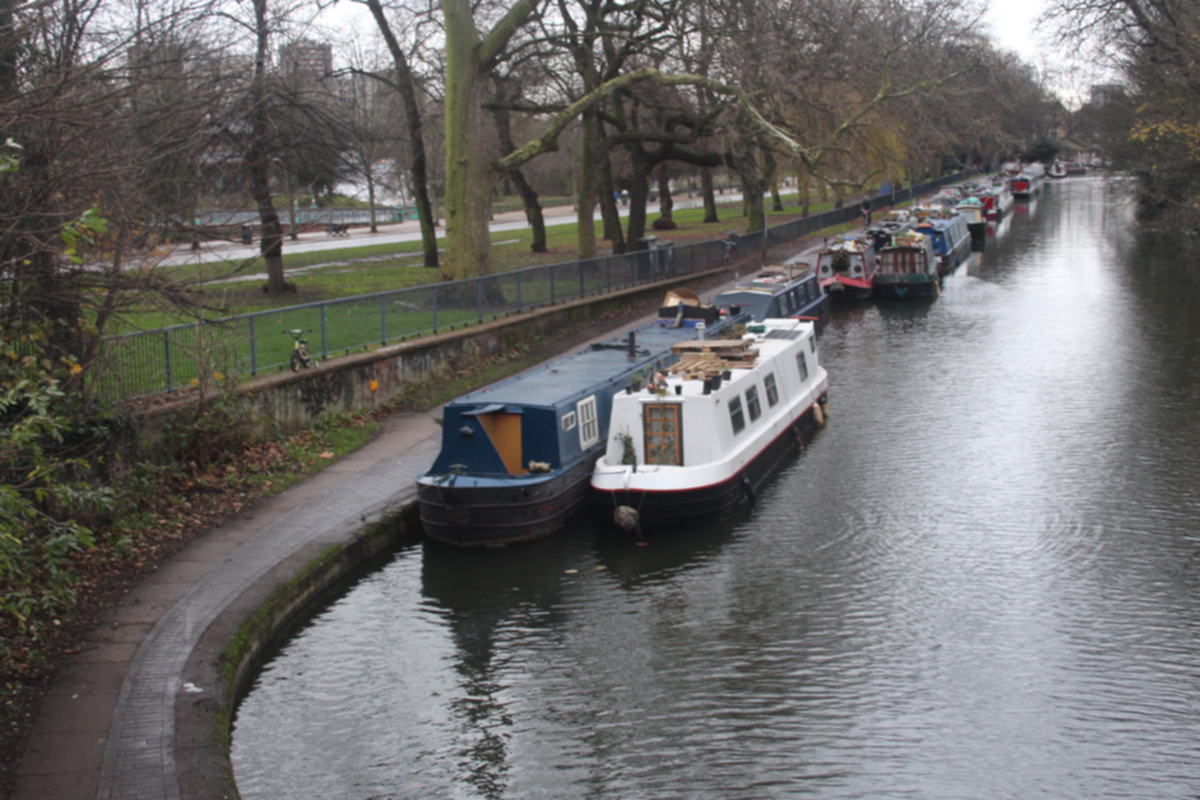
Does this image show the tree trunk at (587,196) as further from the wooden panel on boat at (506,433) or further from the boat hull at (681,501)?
the wooden panel on boat at (506,433)

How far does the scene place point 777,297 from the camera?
29.4m

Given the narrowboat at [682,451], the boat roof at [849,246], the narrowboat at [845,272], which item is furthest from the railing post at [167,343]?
the boat roof at [849,246]

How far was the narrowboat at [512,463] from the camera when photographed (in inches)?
629

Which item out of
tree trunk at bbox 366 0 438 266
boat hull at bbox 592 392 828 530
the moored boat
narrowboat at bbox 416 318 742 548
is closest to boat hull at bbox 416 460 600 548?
narrowboat at bbox 416 318 742 548

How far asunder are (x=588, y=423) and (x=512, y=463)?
1.68 metres

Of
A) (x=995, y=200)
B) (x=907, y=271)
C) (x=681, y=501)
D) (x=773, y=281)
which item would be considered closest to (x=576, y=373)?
(x=681, y=501)

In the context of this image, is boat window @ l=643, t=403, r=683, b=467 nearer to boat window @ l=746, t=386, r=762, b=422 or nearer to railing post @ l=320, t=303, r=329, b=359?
boat window @ l=746, t=386, r=762, b=422

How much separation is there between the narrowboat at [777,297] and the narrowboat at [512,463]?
30.9 ft

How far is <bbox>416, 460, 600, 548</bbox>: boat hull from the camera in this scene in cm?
1586

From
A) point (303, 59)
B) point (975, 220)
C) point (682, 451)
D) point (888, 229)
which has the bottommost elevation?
point (682, 451)

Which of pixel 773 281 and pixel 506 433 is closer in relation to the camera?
pixel 506 433

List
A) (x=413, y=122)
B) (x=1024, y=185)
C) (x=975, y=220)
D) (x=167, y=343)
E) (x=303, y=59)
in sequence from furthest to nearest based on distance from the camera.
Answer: (x=1024, y=185), (x=975, y=220), (x=413, y=122), (x=303, y=59), (x=167, y=343)

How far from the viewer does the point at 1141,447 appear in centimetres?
2066

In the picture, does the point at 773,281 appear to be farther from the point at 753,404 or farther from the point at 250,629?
the point at 250,629
